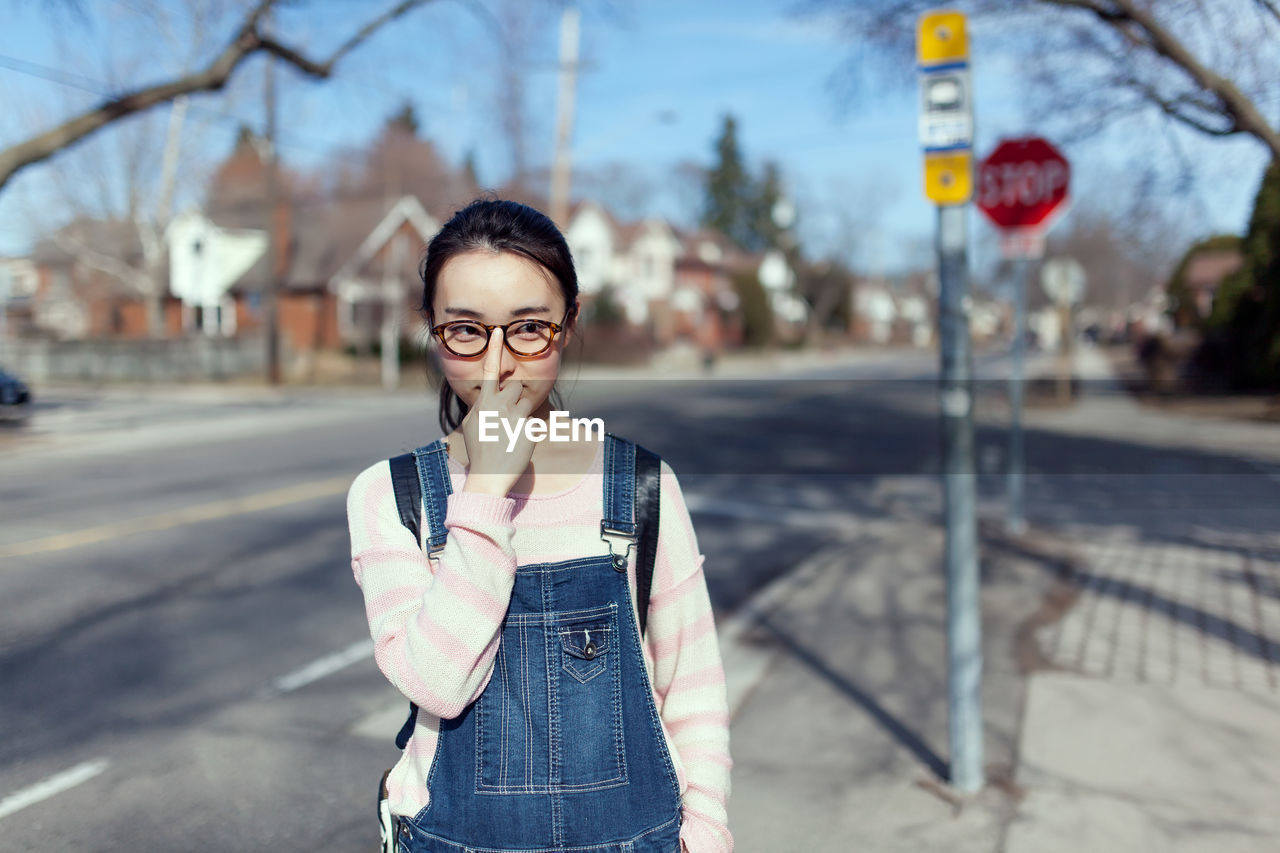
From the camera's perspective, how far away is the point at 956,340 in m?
3.89

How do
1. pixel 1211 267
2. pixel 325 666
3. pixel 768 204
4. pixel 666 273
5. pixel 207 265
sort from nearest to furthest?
pixel 325 666, pixel 1211 267, pixel 207 265, pixel 666 273, pixel 768 204

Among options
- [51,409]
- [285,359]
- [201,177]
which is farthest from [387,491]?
[285,359]

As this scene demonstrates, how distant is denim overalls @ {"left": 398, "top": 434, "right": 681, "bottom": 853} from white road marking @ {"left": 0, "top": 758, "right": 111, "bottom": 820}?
311 centimetres

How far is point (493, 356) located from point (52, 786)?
3.64m

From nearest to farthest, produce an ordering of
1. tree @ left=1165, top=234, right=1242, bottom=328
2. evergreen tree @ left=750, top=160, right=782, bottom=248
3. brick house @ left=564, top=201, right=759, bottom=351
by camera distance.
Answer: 1. tree @ left=1165, top=234, right=1242, bottom=328
2. brick house @ left=564, top=201, right=759, bottom=351
3. evergreen tree @ left=750, top=160, right=782, bottom=248

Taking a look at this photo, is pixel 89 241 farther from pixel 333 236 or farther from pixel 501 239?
pixel 501 239

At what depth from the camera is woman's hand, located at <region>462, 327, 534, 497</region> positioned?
54.9 inches

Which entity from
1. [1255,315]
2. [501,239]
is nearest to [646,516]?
[501,239]

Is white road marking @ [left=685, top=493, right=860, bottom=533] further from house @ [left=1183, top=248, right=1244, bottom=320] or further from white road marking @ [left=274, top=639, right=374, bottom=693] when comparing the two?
house @ [left=1183, top=248, right=1244, bottom=320]

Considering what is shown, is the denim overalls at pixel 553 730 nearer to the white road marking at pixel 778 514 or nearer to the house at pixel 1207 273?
the white road marking at pixel 778 514

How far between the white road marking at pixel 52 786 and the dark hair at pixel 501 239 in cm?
335

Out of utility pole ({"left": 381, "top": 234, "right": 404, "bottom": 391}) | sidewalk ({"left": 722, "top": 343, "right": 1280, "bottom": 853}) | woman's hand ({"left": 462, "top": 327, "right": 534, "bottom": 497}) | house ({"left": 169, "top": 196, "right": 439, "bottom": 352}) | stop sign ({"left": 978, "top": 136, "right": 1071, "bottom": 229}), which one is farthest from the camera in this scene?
house ({"left": 169, "top": 196, "right": 439, "bottom": 352})

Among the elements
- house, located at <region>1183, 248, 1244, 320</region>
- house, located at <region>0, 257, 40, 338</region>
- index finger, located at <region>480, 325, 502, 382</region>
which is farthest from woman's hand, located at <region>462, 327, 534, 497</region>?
house, located at <region>0, 257, 40, 338</region>

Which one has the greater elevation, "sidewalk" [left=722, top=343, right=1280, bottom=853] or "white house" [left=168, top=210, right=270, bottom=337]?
"white house" [left=168, top=210, right=270, bottom=337]
